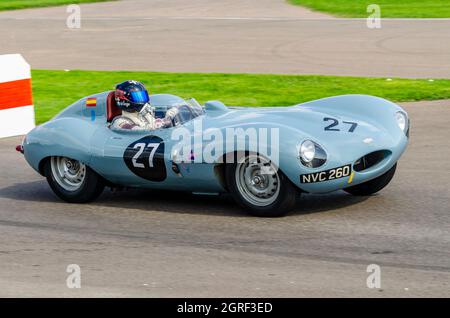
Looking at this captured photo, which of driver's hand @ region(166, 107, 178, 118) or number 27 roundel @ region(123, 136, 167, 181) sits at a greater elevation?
driver's hand @ region(166, 107, 178, 118)

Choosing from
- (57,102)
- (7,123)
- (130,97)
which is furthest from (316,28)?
(130,97)

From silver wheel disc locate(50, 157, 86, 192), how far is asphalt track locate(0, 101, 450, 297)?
0.21 m

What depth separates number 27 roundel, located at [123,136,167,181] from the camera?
29.4 ft

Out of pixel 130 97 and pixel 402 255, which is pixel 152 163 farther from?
pixel 402 255

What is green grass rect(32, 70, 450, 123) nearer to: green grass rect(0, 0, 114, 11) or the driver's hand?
the driver's hand

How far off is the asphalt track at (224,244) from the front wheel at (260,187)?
123 millimetres

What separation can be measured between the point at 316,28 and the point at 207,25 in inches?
130

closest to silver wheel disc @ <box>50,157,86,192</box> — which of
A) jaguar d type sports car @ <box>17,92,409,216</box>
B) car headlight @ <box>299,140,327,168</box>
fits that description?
jaguar d type sports car @ <box>17,92,409,216</box>

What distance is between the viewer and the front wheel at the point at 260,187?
332 inches

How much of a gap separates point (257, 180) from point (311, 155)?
20.9 inches

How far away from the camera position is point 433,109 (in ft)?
45.7

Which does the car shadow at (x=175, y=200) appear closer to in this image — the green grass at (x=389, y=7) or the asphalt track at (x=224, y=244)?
the asphalt track at (x=224, y=244)
